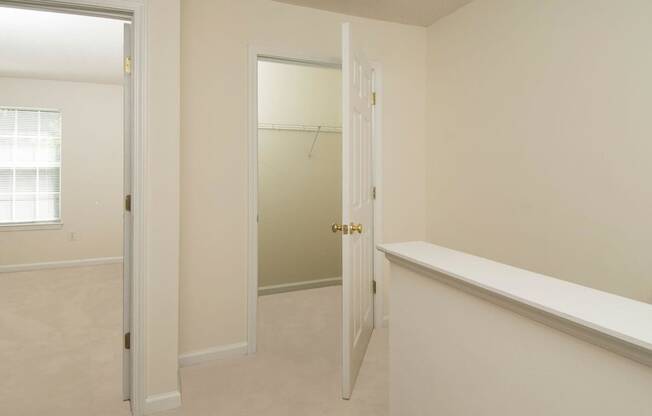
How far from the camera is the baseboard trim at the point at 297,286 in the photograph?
4055 mm

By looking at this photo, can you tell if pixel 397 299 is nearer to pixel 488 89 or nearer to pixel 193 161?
pixel 193 161

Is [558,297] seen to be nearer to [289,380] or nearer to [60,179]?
[289,380]

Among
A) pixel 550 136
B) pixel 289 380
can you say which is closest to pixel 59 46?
pixel 289 380

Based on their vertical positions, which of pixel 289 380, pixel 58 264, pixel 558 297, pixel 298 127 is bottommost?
pixel 289 380

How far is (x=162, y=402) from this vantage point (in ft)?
6.45

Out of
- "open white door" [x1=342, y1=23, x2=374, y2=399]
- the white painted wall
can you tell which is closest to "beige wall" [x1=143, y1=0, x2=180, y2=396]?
"open white door" [x1=342, y1=23, x2=374, y2=399]

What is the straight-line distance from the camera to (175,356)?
2004 millimetres

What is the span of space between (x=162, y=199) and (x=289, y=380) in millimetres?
1252

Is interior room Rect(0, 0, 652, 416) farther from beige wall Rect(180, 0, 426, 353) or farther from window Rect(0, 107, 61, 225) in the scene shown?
window Rect(0, 107, 61, 225)

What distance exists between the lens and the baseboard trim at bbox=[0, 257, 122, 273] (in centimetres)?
482

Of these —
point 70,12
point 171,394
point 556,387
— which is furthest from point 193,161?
point 556,387

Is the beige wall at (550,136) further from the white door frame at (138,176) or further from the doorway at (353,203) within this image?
the white door frame at (138,176)

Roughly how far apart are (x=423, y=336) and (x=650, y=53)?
1.61 metres

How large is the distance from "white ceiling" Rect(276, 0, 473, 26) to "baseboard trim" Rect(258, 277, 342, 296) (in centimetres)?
268
